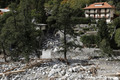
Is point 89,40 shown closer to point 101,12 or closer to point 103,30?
point 103,30

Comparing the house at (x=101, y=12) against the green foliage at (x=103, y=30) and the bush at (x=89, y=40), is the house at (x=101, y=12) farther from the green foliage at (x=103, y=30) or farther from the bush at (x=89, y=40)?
the green foliage at (x=103, y=30)

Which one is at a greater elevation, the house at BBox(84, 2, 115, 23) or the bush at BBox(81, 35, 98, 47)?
the house at BBox(84, 2, 115, 23)

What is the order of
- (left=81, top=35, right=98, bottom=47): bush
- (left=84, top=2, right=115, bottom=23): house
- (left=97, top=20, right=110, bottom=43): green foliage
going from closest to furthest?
1. (left=97, top=20, right=110, bottom=43): green foliage
2. (left=81, top=35, right=98, bottom=47): bush
3. (left=84, top=2, right=115, bottom=23): house

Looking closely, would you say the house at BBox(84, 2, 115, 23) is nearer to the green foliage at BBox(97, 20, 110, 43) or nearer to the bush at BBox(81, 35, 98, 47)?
the bush at BBox(81, 35, 98, 47)

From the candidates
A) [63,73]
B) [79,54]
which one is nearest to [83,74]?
[63,73]

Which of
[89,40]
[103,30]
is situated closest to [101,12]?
[89,40]

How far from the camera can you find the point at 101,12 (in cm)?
4806

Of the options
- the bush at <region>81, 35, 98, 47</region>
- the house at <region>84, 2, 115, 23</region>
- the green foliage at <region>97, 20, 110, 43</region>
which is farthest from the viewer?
the house at <region>84, 2, 115, 23</region>

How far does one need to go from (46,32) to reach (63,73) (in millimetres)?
30623

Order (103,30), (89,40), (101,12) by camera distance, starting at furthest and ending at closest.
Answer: (101,12), (89,40), (103,30)

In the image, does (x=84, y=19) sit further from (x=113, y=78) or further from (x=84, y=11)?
(x=113, y=78)

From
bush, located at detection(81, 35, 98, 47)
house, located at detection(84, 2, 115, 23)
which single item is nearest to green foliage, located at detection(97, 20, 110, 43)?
bush, located at detection(81, 35, 98, 47)

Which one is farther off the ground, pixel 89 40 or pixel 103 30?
pixel 103 30

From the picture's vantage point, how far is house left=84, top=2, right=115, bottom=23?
153 ft
